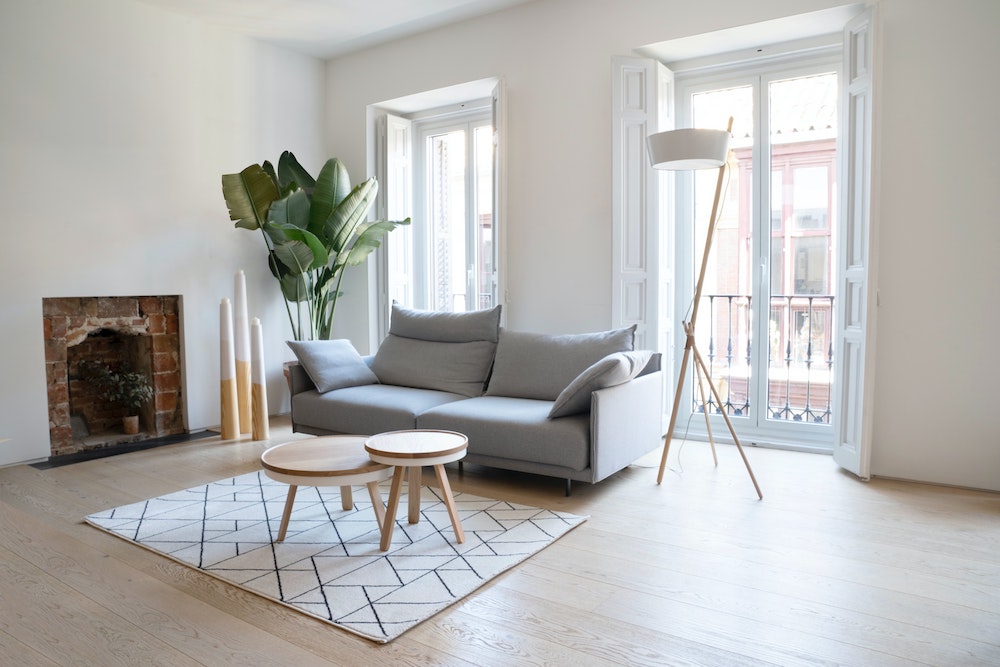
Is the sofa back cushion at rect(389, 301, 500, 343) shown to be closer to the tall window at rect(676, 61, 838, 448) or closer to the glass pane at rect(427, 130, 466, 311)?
the glass pane at rect(427, 130, 466, 311)

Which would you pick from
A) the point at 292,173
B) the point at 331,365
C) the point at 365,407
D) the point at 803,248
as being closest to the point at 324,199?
the point at 292,173

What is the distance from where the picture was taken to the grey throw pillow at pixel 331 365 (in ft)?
15.0

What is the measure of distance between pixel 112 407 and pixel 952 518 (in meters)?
5.26

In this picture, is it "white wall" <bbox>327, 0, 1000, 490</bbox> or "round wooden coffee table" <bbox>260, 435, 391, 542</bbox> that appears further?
"white wall" <bbox>327, 0, 1000, 490</bbox>

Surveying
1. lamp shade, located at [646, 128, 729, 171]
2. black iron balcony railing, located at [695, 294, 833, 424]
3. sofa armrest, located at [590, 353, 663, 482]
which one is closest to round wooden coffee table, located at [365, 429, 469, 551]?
sofa armrest, located at [590, 353, 663, 482]

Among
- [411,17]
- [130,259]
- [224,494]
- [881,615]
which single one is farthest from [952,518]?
[130,259]

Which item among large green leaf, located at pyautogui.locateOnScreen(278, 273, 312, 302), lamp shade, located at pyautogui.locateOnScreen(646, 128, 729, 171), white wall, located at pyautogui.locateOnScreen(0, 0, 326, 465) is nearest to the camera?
lamp shade, located at pyautogui.locateOnScreen(646, 128, 729, 171)

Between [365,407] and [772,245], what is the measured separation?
2868 millimetres

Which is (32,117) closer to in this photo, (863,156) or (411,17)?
(411,17)

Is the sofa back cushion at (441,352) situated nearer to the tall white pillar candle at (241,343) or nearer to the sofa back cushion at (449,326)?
the sofa back cushion at (449,326)

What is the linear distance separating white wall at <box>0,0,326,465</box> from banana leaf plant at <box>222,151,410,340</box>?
34cm

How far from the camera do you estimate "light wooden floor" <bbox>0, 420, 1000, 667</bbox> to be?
2.13m

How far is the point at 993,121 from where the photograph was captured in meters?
3.57

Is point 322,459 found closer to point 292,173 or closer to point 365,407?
point 365,407
